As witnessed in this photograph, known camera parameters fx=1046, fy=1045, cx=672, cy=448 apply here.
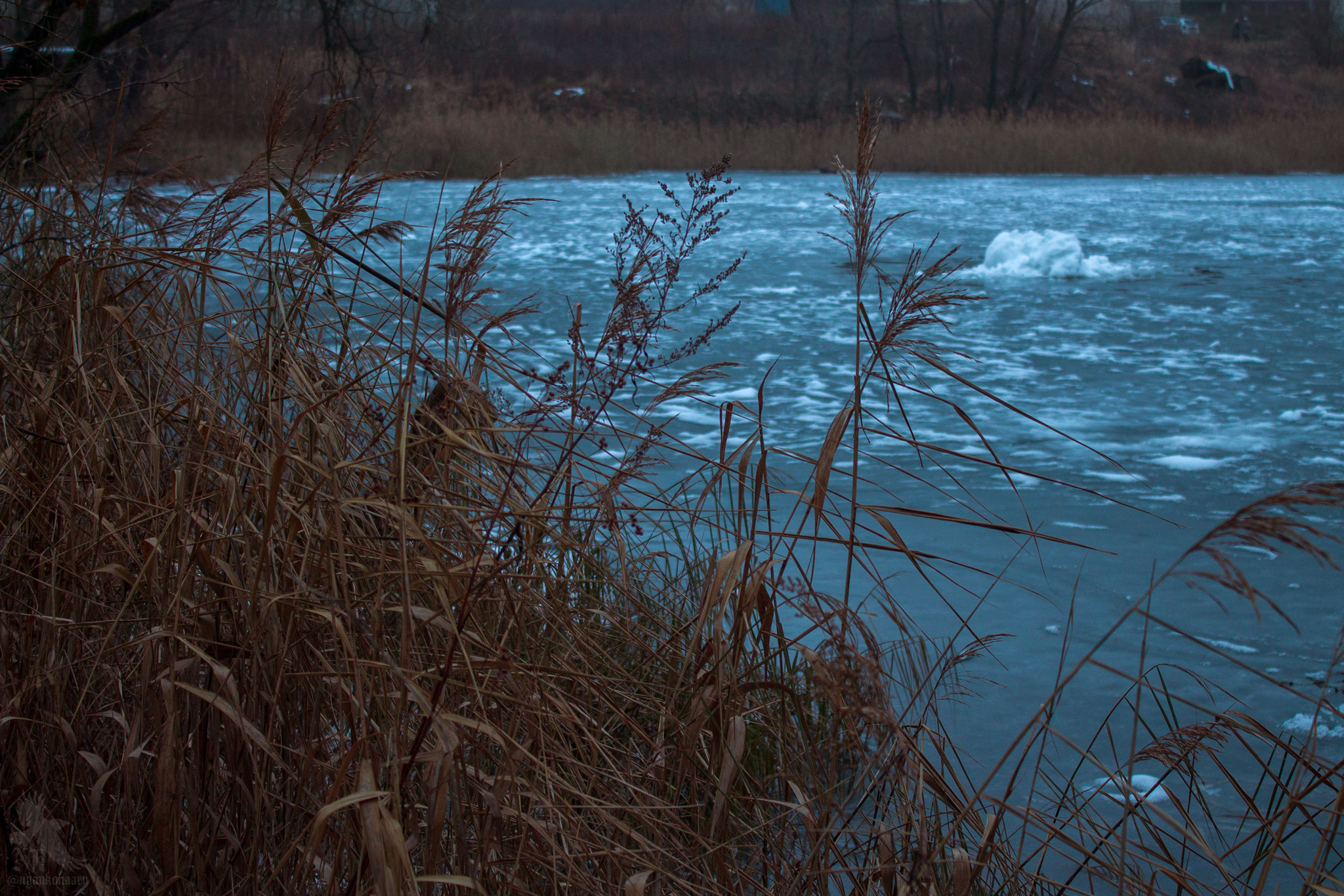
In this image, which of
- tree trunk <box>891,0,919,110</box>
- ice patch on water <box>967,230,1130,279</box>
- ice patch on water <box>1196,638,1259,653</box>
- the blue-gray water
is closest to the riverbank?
the blue-gray water

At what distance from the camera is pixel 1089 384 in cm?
532

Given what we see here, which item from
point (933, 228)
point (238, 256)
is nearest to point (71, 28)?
point (238, 256)

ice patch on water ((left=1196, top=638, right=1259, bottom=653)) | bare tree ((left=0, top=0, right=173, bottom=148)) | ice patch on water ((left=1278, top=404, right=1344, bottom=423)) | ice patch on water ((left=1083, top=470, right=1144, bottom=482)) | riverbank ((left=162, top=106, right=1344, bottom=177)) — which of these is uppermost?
riverbank ((left=162, top=106, right=1344, bottom=177))

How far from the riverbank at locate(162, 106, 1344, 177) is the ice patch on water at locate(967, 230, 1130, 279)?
8813mm

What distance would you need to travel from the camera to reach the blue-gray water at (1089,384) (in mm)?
2859

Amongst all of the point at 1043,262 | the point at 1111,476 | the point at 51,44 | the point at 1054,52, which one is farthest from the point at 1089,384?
the point at 1054,52

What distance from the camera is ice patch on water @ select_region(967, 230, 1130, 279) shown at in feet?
28.0

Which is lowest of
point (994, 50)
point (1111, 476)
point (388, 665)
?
point (1111, 476)

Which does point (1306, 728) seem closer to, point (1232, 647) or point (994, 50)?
point (1232, 647)

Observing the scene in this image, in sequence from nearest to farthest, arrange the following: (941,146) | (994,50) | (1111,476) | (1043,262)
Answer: (1111,476) → (1043,262) → (941,146) → (994,50)

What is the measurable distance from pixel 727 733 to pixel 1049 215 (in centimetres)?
1205

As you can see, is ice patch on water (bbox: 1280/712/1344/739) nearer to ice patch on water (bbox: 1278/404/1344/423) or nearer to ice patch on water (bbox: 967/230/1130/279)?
ice patch on water (bbox: 1278/404/1344/423)

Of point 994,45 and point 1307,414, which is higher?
point 994,45

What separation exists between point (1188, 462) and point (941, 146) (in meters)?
15.6
